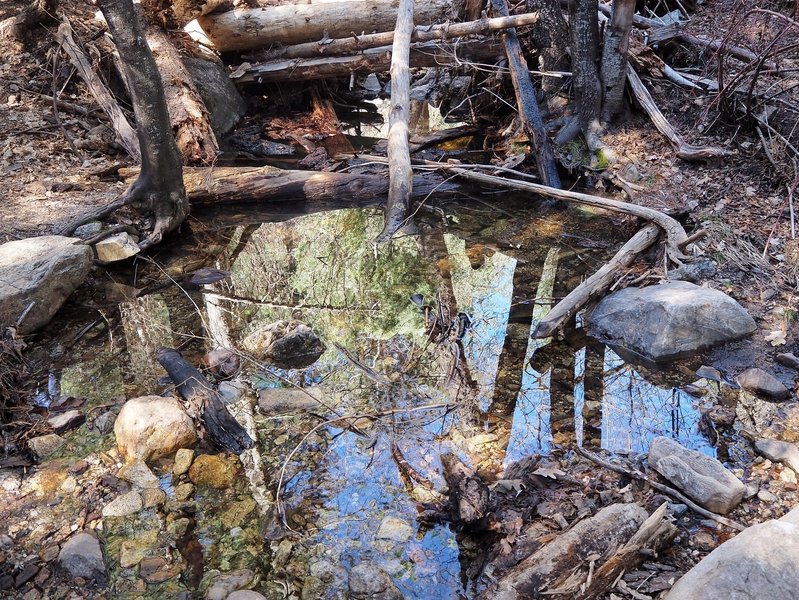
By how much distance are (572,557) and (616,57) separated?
19.5 ft

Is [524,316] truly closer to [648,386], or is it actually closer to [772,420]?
[648,386]

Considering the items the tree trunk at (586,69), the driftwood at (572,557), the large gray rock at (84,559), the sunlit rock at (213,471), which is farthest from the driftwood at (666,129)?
the large gray rock at (84,559)

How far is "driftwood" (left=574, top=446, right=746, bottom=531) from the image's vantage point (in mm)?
2998

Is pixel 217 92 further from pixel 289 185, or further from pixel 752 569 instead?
pixel 752 569

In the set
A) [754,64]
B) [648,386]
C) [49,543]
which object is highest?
[754,64]

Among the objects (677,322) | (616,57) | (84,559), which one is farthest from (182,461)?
(616,57)

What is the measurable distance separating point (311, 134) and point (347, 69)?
41.8 inches

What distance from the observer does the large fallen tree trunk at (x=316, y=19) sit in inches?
361

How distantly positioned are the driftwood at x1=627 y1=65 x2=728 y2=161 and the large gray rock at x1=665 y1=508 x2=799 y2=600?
4.78 meters

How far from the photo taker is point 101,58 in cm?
823

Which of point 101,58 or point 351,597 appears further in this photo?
point 101,58

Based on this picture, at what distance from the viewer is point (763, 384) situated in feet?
13.0

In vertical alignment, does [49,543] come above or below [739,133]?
below

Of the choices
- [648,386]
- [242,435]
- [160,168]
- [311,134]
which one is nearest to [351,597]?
[242,435]
